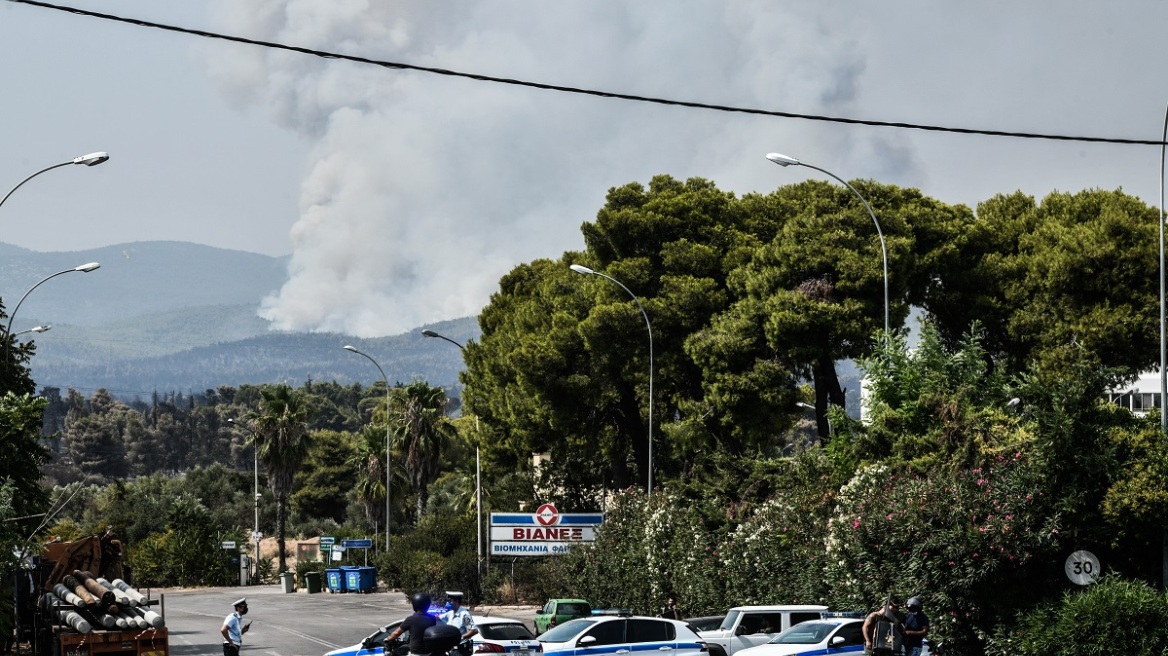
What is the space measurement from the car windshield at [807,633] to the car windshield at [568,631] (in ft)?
10.7

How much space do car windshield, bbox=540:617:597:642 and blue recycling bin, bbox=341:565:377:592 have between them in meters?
42.7

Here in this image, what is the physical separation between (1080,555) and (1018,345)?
23.6 meters

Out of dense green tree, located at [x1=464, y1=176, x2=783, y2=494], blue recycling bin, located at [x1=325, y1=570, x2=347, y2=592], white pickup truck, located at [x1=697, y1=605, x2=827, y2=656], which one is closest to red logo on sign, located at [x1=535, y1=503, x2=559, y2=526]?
dense green tree, located at [x1=464, y1=176, x2=783, y2=494]

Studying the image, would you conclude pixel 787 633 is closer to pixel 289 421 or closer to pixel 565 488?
pixel 565 488

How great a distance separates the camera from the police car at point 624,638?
23969mm

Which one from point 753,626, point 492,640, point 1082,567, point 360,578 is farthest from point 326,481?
point 1082,567

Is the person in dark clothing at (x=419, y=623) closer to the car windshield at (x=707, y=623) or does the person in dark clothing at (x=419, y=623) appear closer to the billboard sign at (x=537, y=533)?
the car windshield at (x=707, y=623)

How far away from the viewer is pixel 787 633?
23.9 meters

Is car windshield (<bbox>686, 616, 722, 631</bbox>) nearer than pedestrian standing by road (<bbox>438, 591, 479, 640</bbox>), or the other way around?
pedestrian standing by road (<bbox>438, 591, 479, 640</bbox>)

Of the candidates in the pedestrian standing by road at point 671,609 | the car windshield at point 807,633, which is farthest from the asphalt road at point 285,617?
the car windshield at point 807,633

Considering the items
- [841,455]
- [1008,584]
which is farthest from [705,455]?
[1008,584]

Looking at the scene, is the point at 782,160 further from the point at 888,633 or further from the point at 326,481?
the point at 326,481

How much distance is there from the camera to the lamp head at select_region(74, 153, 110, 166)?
2847cm

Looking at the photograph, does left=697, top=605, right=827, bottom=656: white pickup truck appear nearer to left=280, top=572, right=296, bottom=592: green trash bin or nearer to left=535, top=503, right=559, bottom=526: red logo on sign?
left=535, top=503, right=559, bottom=526: red logo on sign
